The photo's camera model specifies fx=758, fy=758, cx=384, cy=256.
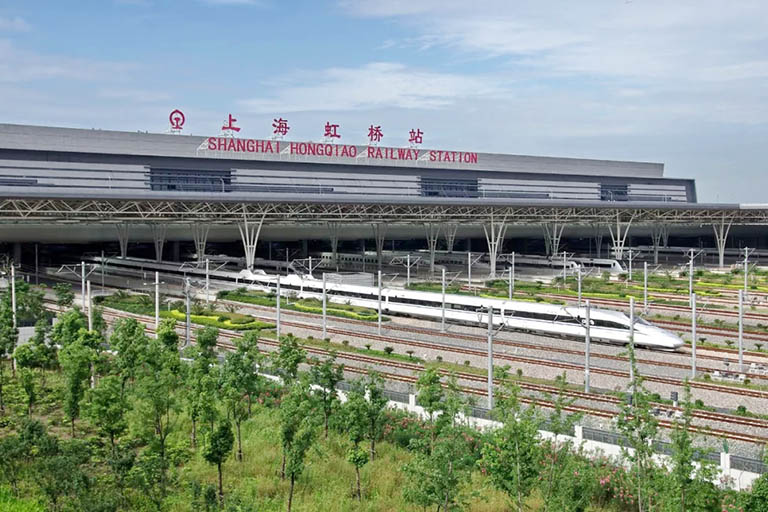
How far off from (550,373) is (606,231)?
7181cm

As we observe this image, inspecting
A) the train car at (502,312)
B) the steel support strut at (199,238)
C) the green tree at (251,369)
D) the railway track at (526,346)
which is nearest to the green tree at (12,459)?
the green tree at (251,369)

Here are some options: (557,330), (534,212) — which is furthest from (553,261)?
(557,330)

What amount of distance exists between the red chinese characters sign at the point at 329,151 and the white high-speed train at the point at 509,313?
28.4 m

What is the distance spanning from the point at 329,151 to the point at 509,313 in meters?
45.6

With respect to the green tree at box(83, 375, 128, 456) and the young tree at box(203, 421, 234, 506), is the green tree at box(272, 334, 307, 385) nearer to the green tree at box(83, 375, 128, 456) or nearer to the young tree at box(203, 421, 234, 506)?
the green tree at box(83, 375, 128, 456)

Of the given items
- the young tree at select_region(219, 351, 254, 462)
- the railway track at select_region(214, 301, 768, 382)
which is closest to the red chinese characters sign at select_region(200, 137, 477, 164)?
the railway track at select_region(214, 301, 768, 382)

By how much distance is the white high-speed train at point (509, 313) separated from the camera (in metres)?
34.7

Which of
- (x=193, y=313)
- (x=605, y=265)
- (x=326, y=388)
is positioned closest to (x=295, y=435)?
(x=326, y=388)

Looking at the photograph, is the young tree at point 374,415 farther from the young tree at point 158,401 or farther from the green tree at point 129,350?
the green tree at point 129,350

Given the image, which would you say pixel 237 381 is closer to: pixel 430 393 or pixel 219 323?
pixel 430 393

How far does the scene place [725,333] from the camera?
129 feet

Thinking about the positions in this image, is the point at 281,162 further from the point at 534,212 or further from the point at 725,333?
the point at 725,333

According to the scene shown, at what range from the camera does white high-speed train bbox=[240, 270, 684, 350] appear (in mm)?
34688

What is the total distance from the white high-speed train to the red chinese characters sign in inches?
1116
